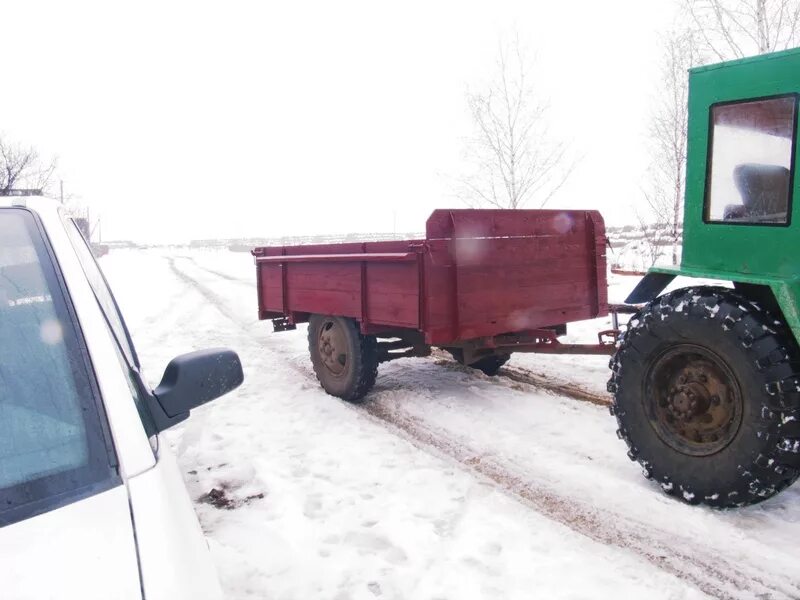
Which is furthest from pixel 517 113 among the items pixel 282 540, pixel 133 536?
pixel 133 536

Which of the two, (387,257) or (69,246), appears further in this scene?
(387,257)

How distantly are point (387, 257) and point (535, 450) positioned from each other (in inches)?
81.7

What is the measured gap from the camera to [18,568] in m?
1.09

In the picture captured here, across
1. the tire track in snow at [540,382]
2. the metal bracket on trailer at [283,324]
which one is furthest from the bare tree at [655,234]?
the metal bracket on trailer at [283,324]

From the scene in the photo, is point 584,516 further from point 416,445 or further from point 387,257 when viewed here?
point 387,257

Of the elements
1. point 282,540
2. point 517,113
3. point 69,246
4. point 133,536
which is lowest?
point 282,540

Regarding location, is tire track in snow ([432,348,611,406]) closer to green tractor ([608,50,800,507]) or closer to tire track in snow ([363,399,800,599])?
tire track in snow ([363,399,800,599])

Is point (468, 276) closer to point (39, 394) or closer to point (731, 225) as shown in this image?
point (731, 225)

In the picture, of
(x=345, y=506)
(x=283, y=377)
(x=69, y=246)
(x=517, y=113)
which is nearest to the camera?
(x=69, y=246)

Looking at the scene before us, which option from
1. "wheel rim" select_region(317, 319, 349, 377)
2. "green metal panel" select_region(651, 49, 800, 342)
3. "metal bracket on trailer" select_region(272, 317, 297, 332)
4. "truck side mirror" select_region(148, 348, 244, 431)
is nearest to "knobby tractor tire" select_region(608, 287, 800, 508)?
"green metal panel" select_region(651, 49, 800, 342)

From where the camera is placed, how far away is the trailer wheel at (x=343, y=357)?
582cm

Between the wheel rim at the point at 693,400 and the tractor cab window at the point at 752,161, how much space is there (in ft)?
2.97

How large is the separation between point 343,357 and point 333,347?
18 cm

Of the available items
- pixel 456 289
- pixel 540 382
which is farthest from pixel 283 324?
pixel 540 382
